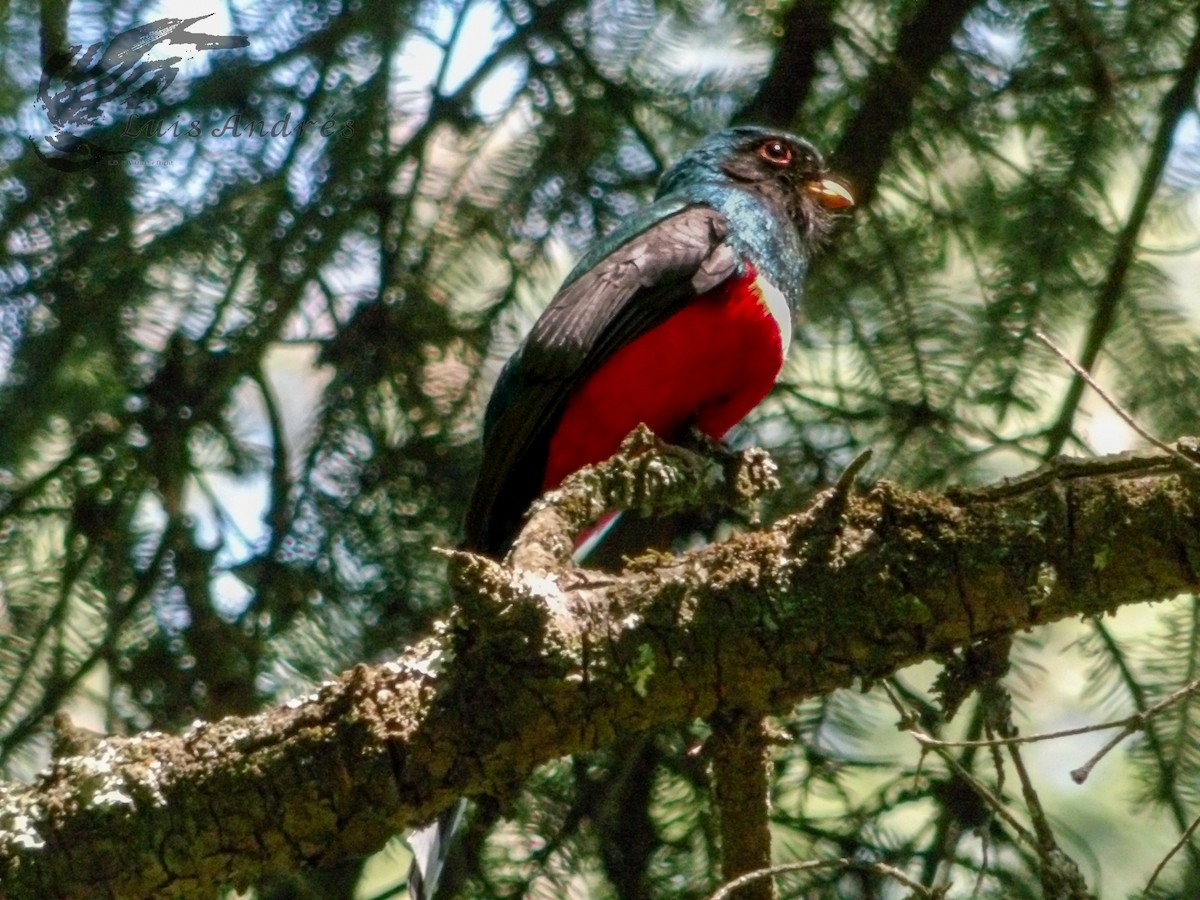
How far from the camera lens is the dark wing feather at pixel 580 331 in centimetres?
361

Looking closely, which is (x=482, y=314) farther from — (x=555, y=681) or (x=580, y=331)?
(x=555, y=681)

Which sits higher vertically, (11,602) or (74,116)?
(74,116)

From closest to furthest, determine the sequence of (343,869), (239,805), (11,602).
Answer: (239,805)
(343,869)
(11,602)

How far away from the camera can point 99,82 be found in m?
4.05

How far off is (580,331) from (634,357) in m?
0.15

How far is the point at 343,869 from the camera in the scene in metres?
3.71

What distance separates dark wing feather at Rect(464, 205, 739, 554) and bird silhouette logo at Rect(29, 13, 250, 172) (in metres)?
1.18

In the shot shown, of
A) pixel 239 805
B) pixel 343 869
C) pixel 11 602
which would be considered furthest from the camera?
pixel 11 602

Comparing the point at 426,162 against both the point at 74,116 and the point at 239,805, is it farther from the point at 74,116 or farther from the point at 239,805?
the point at 239,805

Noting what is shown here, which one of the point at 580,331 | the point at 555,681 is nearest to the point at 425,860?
the point at 555,681

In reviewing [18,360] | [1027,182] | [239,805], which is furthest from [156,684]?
[1027,182]

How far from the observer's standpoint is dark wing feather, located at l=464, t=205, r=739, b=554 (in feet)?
11.9

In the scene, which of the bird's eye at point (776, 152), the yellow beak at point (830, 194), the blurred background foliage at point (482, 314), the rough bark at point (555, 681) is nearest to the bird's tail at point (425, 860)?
the rough bark at point (555, 681)

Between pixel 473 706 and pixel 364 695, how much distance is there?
160mm
